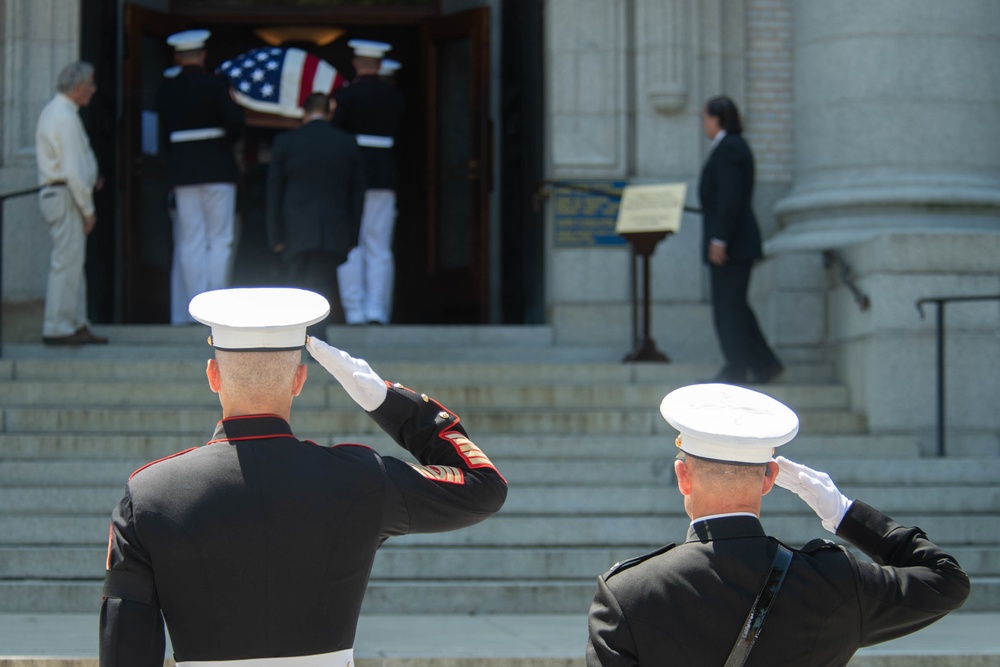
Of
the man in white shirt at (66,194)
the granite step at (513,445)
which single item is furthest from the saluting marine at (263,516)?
the man in white shirt at (66,194)

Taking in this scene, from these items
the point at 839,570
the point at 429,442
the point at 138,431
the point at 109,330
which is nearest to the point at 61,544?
the point at 138,431

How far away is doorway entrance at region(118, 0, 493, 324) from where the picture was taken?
1282 centimetres

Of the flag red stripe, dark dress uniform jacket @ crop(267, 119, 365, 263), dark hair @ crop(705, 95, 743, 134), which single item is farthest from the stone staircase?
the flag red stripe

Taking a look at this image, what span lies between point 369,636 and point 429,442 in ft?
11.6

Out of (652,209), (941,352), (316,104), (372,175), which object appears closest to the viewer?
(941,352)

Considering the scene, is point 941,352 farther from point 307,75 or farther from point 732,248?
point 307,75

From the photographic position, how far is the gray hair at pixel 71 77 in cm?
1064

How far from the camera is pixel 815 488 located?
312cm

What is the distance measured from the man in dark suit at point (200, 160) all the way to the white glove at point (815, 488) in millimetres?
9121

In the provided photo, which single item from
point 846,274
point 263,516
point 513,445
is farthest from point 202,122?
point 263,516

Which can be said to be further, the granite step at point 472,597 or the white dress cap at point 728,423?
the granite step at point 472,597

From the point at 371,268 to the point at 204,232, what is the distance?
1333mm

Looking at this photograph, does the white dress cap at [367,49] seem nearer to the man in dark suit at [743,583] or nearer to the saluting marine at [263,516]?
the saluting marine at [263,516]

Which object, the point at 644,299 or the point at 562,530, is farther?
the point at 644,299
